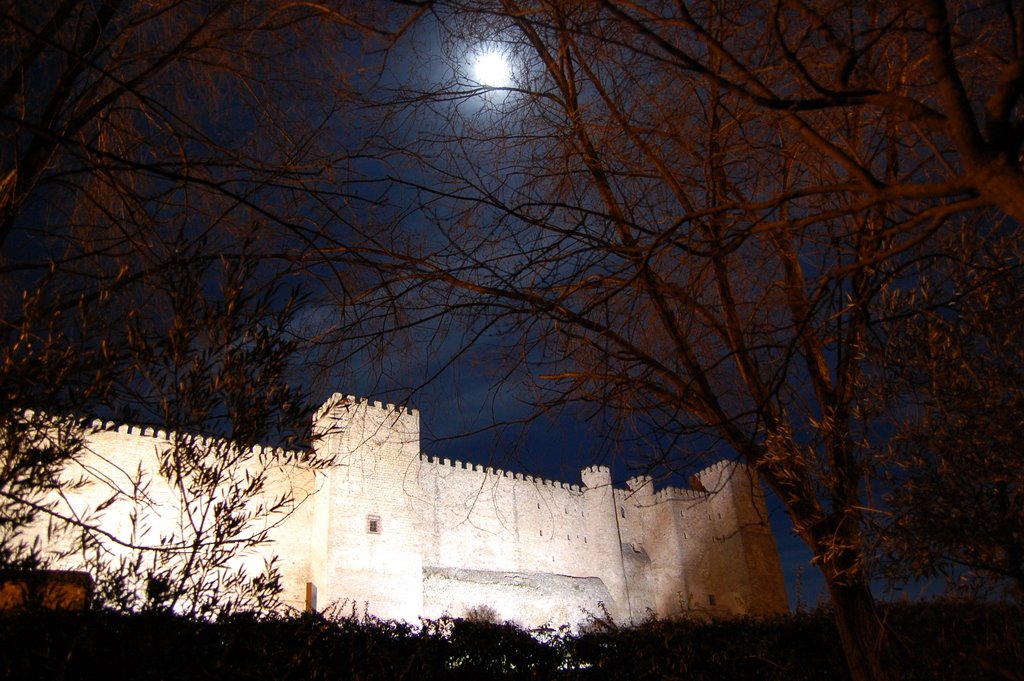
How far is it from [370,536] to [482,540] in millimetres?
5165

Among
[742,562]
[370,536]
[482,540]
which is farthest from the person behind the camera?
[742,562]

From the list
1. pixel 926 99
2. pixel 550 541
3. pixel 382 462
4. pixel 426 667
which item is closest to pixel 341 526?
pixel 382 462

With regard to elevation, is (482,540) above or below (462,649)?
above

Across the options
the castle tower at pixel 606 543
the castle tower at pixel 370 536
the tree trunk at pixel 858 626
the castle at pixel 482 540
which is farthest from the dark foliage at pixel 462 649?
the castle tower at pixel 606 543

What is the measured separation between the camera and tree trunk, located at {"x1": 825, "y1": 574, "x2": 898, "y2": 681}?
12.1 feet

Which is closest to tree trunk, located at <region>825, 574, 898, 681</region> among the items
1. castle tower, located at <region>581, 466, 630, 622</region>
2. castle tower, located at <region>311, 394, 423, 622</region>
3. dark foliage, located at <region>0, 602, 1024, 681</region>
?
dark foliage, located at <region>0, 602, 1024, 681</region>

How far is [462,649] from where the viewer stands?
6.84 m

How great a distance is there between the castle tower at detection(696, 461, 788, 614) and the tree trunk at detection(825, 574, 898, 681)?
22852 millimetres

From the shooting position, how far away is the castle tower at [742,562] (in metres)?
26.1

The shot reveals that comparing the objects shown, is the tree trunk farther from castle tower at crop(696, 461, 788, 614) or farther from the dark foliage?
castle tower at crop(696, 461, 788, 614)

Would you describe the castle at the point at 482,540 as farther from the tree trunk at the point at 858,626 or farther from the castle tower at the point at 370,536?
the tree trunk at the point at 858,626

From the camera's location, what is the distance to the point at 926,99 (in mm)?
3469

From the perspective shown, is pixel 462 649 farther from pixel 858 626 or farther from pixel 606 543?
pixel 606 543

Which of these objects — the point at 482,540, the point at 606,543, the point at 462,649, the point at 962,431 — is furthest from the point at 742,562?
the point at 962,431
